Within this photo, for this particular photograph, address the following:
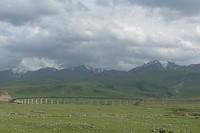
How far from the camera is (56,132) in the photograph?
39.8 m

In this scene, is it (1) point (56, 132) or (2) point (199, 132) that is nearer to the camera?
(1) point (56, 132)

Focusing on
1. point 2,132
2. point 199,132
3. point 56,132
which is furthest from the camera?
point 199,132

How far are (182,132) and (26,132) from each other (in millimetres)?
16601

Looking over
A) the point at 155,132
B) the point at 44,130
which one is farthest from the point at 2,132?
the point at 155,132

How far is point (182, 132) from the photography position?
136ft

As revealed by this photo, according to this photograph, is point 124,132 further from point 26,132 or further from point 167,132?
point 26,132

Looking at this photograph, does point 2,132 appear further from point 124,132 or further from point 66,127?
point 124,132

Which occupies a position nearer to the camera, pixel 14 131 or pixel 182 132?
pixel 14 131

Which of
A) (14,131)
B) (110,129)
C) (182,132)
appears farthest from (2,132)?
(182,132)

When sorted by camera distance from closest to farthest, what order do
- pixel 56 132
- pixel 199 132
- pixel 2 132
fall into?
pixel 2 132 → pixel 56 132 → pixel 199 132

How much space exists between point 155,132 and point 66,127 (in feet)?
33.1

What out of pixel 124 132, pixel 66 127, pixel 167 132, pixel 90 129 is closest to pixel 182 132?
pixel 167 132

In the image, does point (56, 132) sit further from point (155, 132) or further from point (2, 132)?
point (155, 132)

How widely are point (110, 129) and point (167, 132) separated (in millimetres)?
6689
